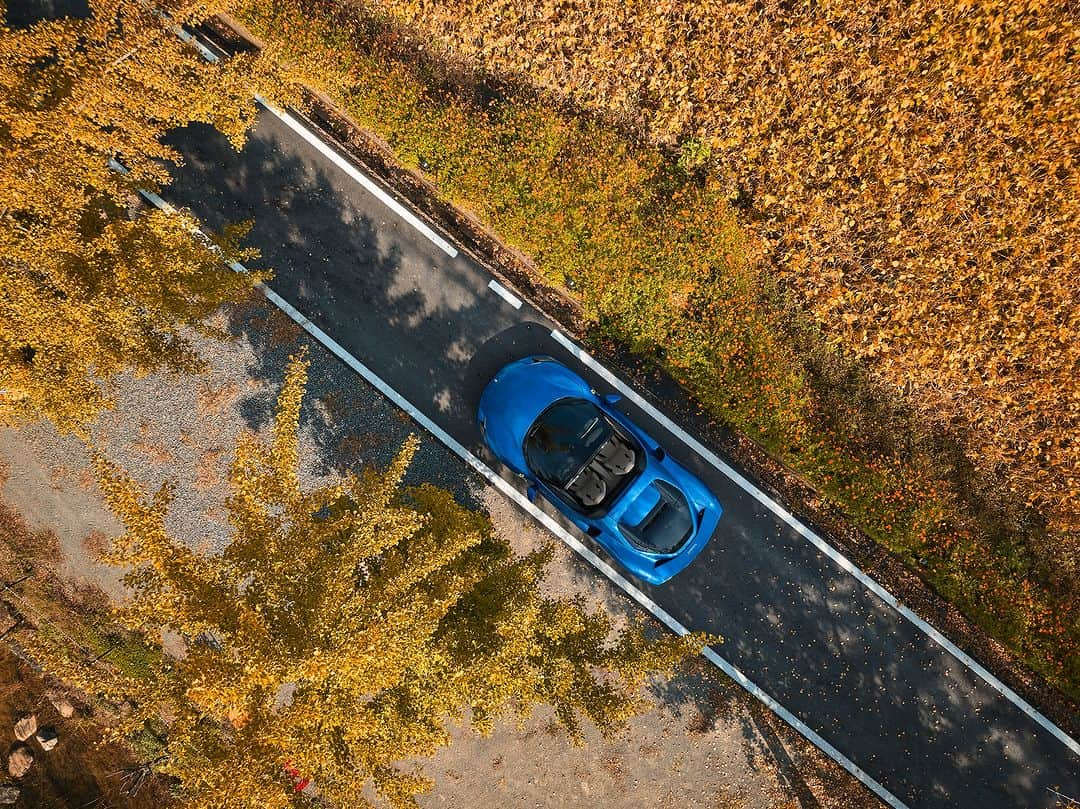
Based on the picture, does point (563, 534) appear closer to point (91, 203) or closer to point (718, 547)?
point (718, 547)

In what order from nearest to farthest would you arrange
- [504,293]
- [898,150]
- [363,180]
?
[898,150] → [363,180] → [504,293]

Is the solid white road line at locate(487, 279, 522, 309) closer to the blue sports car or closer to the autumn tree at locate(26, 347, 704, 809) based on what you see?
the blue sports car

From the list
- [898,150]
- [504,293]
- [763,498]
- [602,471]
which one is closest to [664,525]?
[602,471]

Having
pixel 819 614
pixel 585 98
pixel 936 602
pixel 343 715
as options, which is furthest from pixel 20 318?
pixel 936 602

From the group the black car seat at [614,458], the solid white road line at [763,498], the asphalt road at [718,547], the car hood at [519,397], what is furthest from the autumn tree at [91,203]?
the black car seat at [614,458]

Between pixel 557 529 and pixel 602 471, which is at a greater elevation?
pixel 602 471

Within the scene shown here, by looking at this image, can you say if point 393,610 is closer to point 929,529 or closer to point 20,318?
point 20,318

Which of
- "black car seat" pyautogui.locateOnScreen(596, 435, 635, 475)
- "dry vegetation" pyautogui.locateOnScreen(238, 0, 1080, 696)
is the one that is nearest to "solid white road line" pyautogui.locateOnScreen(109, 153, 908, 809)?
"black car seat" pyautogui.locateOnScreen(596, 435, 635, 475)
